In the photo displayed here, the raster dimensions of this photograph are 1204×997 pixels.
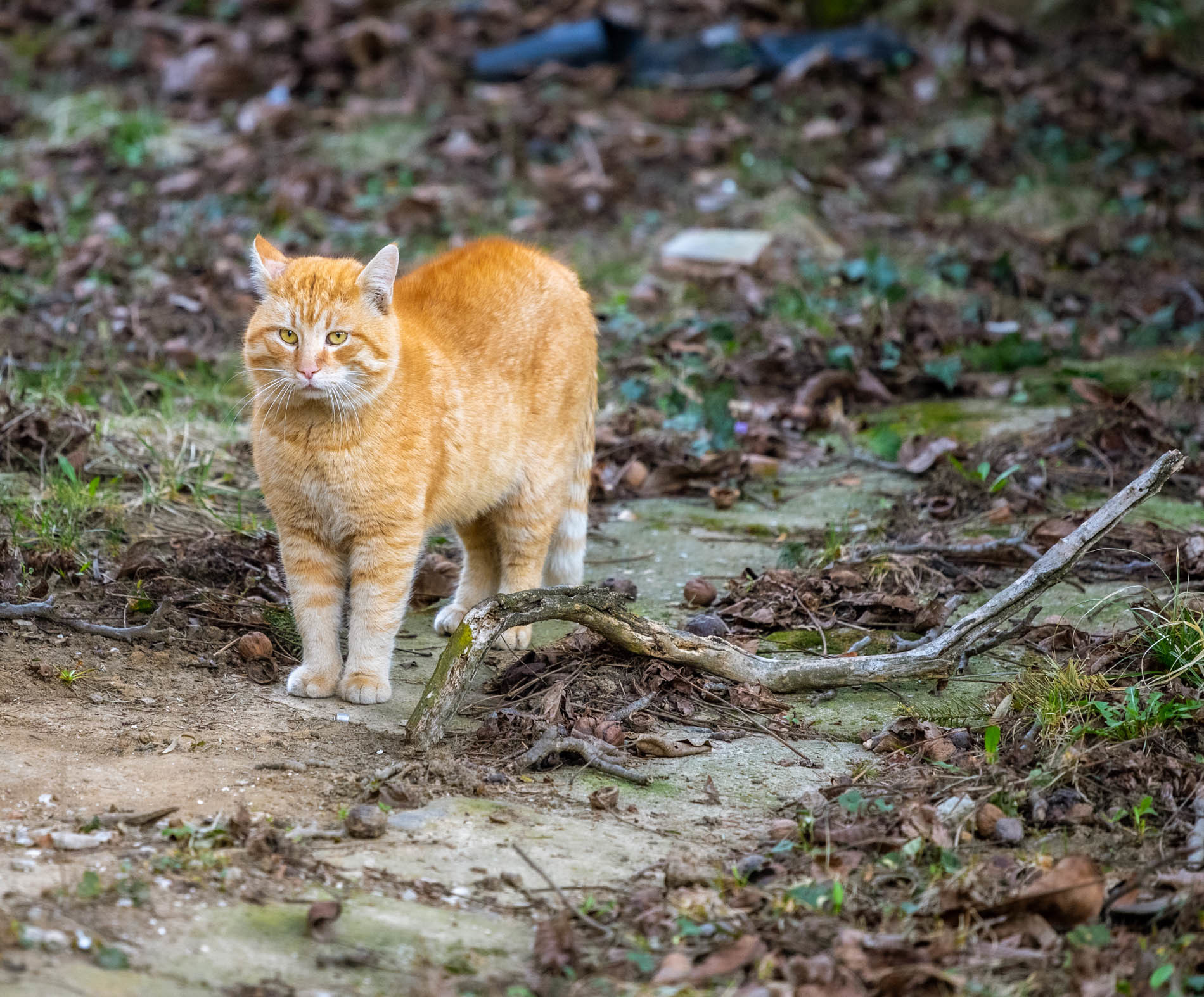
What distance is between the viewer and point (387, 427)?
4.16 metres

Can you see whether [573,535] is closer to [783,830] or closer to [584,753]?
[584,753]

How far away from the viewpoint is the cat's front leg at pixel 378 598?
162 inches

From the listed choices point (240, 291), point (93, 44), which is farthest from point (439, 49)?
point (240, 291)

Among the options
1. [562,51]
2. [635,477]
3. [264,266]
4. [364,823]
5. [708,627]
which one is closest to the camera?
[364,823]

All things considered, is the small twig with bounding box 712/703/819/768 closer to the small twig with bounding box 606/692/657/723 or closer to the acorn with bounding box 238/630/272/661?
the small twig with bounding box 606/692/657/723

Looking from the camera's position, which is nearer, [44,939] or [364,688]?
[44,939]

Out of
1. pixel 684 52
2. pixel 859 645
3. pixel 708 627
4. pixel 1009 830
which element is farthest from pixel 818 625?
pixel 684 52

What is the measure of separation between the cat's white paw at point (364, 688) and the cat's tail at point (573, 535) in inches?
42.1

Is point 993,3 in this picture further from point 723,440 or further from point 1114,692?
point 1114,692

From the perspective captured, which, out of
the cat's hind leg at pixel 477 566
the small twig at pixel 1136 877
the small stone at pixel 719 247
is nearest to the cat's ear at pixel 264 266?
the cat's hind leg at pixel 477 566

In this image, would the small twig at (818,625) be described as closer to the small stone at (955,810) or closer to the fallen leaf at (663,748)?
the fallen leaf at (663,748)

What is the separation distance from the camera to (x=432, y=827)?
318cm

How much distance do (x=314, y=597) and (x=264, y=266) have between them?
3.53 ft

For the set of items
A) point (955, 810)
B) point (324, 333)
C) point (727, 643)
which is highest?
point (324, 333)
